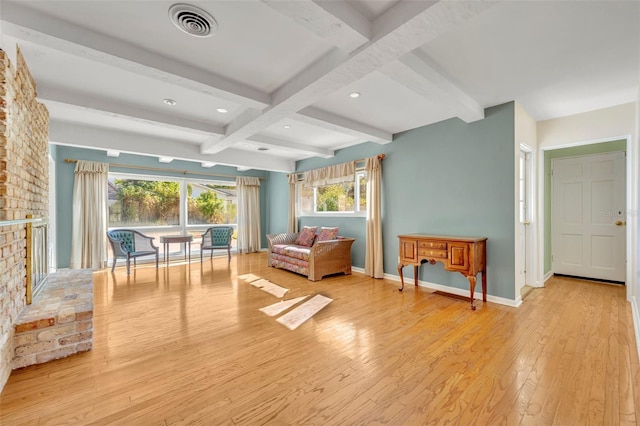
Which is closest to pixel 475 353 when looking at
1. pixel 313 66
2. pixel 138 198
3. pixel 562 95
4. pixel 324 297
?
pixel 324 297

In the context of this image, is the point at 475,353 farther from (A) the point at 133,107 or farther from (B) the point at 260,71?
(A) the point at 133,107

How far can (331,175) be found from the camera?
5.73 m

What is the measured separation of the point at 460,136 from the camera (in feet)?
12.4

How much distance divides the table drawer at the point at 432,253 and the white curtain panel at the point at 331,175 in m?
2.17

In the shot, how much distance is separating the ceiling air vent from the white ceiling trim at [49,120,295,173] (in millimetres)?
3435

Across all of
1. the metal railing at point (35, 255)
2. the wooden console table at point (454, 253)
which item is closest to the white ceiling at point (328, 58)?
the metal railing at point (35, 255)

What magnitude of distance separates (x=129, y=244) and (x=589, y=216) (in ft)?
Result: 27.0

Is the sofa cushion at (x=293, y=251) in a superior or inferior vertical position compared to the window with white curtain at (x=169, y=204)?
inferior

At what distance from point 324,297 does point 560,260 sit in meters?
4.18

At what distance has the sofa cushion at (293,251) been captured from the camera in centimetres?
482

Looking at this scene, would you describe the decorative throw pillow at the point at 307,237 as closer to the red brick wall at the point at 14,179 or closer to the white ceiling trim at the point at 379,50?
the white ceiling trim at the point at 379,50

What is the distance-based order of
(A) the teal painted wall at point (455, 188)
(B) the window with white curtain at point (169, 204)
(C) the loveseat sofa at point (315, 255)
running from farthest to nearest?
(B) the window with white curtain at point (169, 204) < (C) the loveseat sofa at point (315, 255) < (A) the teal painted wall at point (455, 188)

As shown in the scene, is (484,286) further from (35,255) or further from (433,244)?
(35,255)

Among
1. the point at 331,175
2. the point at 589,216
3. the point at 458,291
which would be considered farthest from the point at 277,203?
the point at 589,216
